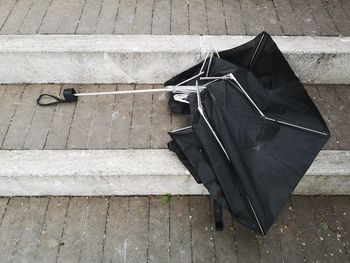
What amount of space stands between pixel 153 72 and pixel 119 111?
48 cm

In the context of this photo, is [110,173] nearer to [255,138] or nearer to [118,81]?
[118,81]

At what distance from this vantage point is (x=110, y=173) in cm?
272

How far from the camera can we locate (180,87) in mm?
2850

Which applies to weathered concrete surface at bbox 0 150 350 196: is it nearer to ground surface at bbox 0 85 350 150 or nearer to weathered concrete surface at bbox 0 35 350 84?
ground surface at bbox 0 85 350 150

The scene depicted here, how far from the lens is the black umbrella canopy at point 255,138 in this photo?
2307 millimetres

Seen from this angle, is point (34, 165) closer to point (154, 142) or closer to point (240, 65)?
point (154, 142)

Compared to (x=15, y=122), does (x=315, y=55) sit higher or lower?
higher

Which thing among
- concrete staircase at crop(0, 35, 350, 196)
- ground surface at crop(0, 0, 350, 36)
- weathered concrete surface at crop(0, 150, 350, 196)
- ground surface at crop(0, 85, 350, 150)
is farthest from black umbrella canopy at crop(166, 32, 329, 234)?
ground surface at crop(0, 0, 350, 36)

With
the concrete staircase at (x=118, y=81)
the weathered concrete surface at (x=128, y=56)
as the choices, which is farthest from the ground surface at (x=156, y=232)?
the weathered concrete surface at (x=128, y=56)

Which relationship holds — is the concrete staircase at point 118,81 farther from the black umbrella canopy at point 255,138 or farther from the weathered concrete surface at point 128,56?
the black umbrella canopy at point 255,138

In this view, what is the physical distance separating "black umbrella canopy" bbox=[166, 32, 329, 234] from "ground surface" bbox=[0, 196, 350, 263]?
0.44m

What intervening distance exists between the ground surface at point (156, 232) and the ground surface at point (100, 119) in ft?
1.56

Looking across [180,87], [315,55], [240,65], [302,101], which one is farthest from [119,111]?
[315,55]

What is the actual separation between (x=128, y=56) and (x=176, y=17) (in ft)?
2.56
